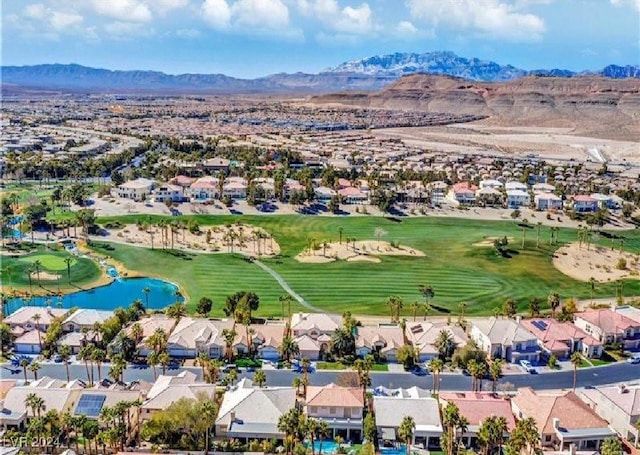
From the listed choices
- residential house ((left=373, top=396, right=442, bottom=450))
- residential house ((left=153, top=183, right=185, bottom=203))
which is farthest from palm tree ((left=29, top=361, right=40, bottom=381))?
residential house ((left=153, top=183, right=185, bottom=203))

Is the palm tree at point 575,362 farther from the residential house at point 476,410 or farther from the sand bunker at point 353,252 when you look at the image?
the sand bunker at point 353,252

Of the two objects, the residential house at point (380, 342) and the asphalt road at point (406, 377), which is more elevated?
the residential house at point (380, 342)

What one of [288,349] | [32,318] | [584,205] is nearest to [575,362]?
[288,349]

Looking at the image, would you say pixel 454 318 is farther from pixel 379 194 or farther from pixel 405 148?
pixel 405 148

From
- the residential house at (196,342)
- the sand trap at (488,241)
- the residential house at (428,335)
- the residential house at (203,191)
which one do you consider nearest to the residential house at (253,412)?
the residential house at (196,342)

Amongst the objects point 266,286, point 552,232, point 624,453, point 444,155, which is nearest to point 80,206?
point 266,286

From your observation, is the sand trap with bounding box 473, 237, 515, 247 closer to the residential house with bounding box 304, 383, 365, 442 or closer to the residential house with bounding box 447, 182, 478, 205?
the residential house with bounding box 447, 182, 478, 205

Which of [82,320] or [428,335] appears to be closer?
[428,335]

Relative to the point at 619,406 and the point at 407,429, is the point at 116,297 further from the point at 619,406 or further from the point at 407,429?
the point at 619,406
